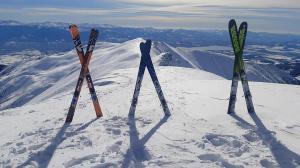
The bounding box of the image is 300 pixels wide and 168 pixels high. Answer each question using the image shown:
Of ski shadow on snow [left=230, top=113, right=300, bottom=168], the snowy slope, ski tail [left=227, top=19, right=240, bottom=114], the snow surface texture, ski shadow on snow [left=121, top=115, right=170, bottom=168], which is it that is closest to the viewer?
ski shadow on snow [left=230, top=113, right=300, bottom=168]

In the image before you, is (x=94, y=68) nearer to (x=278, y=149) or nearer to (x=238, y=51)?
(x=238, y=51)

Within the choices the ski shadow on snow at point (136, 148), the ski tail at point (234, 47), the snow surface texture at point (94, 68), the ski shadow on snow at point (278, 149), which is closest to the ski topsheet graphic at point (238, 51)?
the ski tail at point (234, 47)

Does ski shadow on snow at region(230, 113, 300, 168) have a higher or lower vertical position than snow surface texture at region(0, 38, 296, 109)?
higher

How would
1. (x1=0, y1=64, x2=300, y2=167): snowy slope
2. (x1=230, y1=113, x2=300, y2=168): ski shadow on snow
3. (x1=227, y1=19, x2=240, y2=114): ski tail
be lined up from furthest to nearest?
(x1=227, y1=19, x2=240, y2=114): ski tail, (x1=0, y1=64, x2=300, y2=167): snowy slope, (x1=230, y1=113, x2=300, y2=168): ski shadow on snow

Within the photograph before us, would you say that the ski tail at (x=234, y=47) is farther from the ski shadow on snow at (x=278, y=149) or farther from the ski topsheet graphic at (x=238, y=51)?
the ski shadow on snow at (x=278, y=149)

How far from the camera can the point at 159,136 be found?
13.6 m

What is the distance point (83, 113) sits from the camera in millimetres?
17547

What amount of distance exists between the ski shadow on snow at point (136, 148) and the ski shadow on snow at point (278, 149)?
3.12m

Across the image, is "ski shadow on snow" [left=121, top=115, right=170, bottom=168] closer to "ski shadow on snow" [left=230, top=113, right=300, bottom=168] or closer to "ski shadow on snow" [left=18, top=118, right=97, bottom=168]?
"ski shadow on snow" [left=18, top=118, right=97, bottom=168]

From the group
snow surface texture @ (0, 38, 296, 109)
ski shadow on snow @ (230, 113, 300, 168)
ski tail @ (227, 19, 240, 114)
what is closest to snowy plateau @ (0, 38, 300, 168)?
ski shadow on snow @ (230, 113, 300, 168)

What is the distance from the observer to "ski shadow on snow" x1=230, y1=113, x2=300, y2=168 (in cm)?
1171

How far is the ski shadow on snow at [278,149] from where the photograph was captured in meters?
11.7

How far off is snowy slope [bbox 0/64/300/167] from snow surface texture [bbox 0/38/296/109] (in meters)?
51.4

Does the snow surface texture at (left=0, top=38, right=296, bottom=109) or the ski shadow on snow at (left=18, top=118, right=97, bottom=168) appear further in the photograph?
the snow surface texture at (left=0, top=38, right=296, bottom=109)
